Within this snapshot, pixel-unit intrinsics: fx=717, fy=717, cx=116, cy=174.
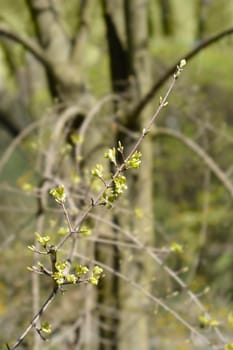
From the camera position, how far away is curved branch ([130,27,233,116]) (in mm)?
2761

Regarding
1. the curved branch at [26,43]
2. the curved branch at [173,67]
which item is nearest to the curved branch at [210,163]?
the curved branch at [173,67]

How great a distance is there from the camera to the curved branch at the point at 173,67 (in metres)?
2.76

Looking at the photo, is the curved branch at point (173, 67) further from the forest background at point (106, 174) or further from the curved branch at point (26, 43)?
the curved branch at point (26, 43)

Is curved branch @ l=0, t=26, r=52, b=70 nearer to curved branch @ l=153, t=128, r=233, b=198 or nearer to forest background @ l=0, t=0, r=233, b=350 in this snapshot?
forest background @ l=0, t=0, r=233, b=350

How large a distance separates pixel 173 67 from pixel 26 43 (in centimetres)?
85

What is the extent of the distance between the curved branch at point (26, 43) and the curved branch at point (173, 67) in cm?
52

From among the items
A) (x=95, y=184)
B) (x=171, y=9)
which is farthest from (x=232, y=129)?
(x=95, y=184)

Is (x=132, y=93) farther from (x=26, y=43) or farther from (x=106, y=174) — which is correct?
(x=106, y=174)

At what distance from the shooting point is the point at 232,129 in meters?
9.70

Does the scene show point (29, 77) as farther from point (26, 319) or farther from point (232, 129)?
point (26, 319)

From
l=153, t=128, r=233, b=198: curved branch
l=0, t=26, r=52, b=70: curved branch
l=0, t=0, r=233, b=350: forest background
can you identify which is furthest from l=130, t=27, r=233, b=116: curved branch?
l=0, t=26, r=52, b=70: curved branch

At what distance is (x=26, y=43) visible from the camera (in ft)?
11.4

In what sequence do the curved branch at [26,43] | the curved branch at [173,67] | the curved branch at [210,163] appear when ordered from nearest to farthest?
the curved branch at [173,67], the curved branch at [210,163], the curved branch at [26,43]

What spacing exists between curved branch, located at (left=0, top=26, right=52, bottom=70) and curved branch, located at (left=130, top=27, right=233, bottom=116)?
52cm
